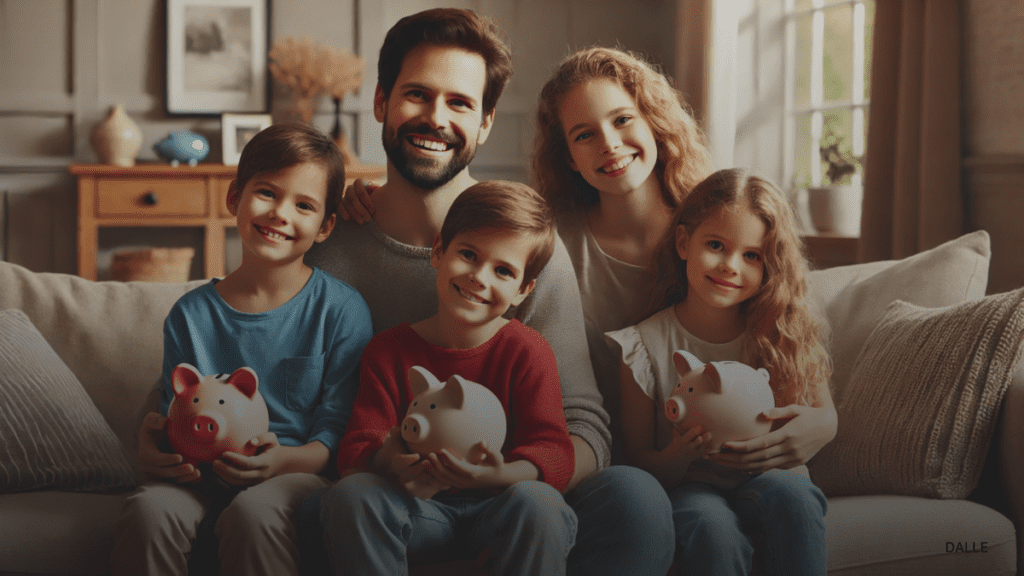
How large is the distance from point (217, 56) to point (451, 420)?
3.90 m

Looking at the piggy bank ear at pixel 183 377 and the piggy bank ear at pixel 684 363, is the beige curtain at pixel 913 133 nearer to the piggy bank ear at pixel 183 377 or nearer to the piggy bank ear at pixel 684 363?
the piggy bank ear at pixel 684 363

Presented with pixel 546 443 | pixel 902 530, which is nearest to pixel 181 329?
pixel 546 443

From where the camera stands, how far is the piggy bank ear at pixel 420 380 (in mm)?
1266

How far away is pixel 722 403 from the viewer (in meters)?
1.35

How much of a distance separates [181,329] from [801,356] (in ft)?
3.59

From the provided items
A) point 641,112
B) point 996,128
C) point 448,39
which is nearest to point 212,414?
point 448,39

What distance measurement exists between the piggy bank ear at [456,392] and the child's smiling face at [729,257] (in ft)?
1.78

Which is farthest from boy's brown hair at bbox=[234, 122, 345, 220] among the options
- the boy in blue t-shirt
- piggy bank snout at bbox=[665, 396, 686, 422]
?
piggy bank snout at bbox=[665, 396, 686, 422]

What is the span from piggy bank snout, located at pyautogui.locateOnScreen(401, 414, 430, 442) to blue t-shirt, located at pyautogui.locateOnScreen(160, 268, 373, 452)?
0.78ft

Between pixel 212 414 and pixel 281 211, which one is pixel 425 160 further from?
pixel 212 414

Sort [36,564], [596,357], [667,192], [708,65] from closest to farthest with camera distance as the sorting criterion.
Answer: [36,564] → [596,357] → [667,192] → [708,65]

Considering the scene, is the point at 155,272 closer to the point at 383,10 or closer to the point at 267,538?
the point at 383,10

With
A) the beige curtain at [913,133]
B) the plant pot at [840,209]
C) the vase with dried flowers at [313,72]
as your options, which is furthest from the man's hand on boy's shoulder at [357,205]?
the vase with dried flowers at [313,72]

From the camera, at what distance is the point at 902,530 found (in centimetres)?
143
